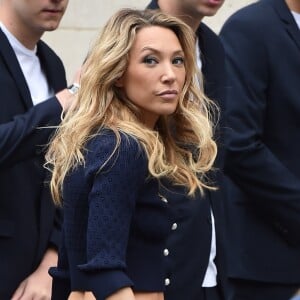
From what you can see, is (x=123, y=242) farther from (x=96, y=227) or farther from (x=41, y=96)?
(x=41, y=96)

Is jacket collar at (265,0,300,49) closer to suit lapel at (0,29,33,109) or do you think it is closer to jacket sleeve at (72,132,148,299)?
suit lapel at (0,29,33,109)

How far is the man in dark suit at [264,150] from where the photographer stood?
5.21 metres

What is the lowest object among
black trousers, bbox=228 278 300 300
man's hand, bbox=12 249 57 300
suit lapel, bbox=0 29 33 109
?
black trousers, bbox=228 278 300 300

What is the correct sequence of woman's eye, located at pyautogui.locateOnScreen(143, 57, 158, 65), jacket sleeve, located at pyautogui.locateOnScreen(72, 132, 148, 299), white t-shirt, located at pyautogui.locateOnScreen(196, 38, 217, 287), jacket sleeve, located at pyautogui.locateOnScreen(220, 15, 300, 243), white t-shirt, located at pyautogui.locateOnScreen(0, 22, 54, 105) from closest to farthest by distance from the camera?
1. jacket sleeve, located at pyautogui.locateOnScreen(72, 132, 148, 299)
2. woman's eye, located at pyautogui.locateOnScreen(143, 57, 158, 65)
3. white t-shirt, located at pyautogui.locateOnScreen(196, 38, 217, 287)
4. white t-shirt, located at pyautogui.locateOnScreen(0, 22, 54, 105)
5. jacket sleeve, located at pyautogui.locateOnScreen(220, 15, 300, 243)

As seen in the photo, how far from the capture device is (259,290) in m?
5.37

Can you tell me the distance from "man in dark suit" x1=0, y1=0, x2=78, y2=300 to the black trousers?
2.87 ft

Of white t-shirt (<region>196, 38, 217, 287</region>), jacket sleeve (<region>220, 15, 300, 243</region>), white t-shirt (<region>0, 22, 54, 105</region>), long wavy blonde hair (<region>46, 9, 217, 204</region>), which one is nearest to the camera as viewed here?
long wavy blonde hair (<region>46, 9, 217, 204</region>)

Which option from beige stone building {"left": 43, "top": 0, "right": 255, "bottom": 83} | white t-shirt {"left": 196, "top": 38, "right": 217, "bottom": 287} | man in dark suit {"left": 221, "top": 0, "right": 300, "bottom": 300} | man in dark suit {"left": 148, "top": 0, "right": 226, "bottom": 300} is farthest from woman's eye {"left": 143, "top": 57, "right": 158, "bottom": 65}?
beige stone building {"left": 43, "top": 0, "right": 255, "bottom": 83}

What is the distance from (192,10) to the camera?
482 centimetres

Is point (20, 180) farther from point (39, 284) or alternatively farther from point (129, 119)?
point (129, 119)

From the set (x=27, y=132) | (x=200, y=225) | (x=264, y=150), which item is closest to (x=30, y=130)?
(x=27, y=132)

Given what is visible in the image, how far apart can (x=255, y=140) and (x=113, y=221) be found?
1.64 metres

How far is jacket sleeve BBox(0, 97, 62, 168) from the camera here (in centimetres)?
458

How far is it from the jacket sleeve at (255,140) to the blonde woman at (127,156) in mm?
1029
